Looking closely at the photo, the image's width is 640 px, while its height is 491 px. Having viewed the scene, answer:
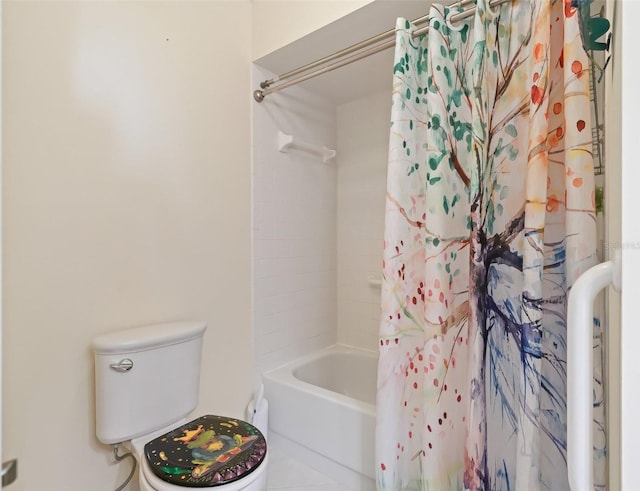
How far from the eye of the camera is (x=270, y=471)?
5.88 feet

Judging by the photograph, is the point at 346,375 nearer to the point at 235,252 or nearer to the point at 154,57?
the point at 235,252

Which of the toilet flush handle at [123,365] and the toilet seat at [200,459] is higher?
the toilet flush handle at [123,365]

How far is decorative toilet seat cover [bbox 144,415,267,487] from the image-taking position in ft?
3.73

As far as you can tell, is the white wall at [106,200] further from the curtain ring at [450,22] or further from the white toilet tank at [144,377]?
the curtain ring at [450,22]

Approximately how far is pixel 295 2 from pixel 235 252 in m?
1.25

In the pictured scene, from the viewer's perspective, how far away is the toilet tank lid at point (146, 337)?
53.5 inches

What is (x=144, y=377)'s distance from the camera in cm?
142

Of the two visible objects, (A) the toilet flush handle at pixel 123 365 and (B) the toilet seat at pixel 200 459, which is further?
(A) the toilet flush handle at pixel 123 365

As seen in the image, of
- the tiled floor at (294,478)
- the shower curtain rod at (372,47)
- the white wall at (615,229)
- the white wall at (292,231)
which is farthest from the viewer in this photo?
the white wall at (292,231)

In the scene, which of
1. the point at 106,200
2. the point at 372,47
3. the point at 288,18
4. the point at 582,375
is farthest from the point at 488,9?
the point at 106,200

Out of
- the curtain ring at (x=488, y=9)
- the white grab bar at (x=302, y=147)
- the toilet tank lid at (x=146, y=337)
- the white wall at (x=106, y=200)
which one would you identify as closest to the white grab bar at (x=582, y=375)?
the curtain ring at (x=488, y=9)

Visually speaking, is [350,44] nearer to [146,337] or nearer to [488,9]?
[488,9]

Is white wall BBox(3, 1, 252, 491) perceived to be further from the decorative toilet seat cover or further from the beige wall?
the decorative toilet seat cover

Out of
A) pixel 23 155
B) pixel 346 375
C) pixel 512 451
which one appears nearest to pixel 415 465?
pixel 512 451
